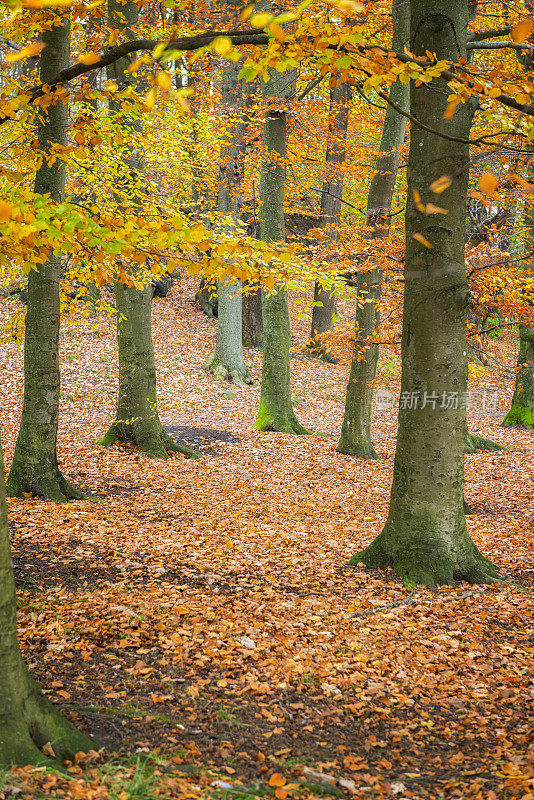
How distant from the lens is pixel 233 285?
17.9 meters

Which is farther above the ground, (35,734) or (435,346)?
(435,346)

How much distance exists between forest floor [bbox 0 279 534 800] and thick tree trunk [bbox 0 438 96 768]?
123mm

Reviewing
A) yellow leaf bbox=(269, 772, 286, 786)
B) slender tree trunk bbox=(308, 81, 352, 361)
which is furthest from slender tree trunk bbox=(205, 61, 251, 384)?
yellow leaf bbox=(269, 772, 286, 786)

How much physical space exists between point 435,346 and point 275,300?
7791mm

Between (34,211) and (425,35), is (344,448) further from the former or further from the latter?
(34,211)

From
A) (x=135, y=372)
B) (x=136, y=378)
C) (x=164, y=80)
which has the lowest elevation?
(x=136, y=378)

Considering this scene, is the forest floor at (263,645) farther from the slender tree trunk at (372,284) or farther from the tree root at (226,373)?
the tree root at (226,373)

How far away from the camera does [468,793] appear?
A: 2.84 m

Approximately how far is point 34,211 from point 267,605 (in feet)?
11.5

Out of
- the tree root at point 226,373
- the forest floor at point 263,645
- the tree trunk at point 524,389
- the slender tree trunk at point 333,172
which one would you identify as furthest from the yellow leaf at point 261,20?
the tree root at point 226,373

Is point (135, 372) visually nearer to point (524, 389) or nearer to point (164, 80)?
point (164, 80)

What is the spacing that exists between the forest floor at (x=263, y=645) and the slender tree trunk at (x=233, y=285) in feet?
30.1

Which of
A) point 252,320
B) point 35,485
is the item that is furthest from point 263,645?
point 252,320

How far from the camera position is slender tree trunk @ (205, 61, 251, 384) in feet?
58.2
